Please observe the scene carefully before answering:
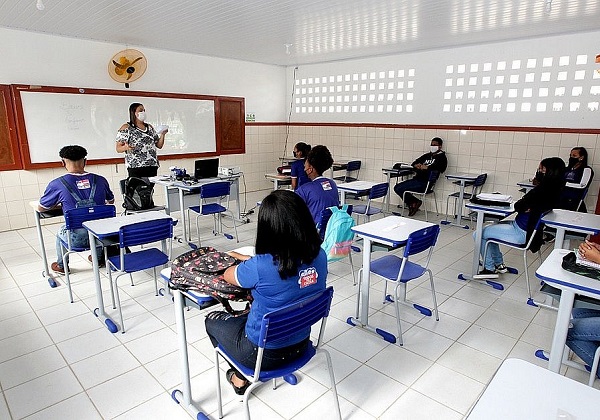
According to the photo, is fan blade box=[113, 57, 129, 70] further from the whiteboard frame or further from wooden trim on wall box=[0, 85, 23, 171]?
wooden trim on wall box=[0, 85, 23, 171]

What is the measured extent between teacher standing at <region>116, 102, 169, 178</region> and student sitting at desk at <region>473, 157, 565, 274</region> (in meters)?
4.03

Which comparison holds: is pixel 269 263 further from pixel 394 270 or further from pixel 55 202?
pixel 55 202

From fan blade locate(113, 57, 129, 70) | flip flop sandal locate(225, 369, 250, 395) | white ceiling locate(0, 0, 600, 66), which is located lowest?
flip flop sandal locate(225, 369, 250, 395)

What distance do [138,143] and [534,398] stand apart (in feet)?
15.5

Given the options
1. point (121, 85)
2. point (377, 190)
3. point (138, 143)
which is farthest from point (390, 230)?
point (121, 85)

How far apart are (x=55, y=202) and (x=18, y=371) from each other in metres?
1.49

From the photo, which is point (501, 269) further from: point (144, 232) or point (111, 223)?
point (111, 223)

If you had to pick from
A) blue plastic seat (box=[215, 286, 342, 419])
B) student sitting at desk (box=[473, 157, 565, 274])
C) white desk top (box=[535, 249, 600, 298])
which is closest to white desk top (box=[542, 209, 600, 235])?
student sitting at desk (box=[473, 157, 565, 274])

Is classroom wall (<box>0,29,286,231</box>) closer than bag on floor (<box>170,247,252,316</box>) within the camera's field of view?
No

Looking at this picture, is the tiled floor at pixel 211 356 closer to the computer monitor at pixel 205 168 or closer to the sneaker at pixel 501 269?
the sneaker at pixel 501 269

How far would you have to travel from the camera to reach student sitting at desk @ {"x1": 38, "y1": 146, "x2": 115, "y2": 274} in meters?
3.31

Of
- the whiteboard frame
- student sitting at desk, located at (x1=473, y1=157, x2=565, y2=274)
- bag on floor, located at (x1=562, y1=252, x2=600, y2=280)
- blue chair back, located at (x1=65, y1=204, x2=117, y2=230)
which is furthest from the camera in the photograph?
the whiteboard frame

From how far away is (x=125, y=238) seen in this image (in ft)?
8.98

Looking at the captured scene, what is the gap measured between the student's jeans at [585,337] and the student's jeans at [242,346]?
1.53m
